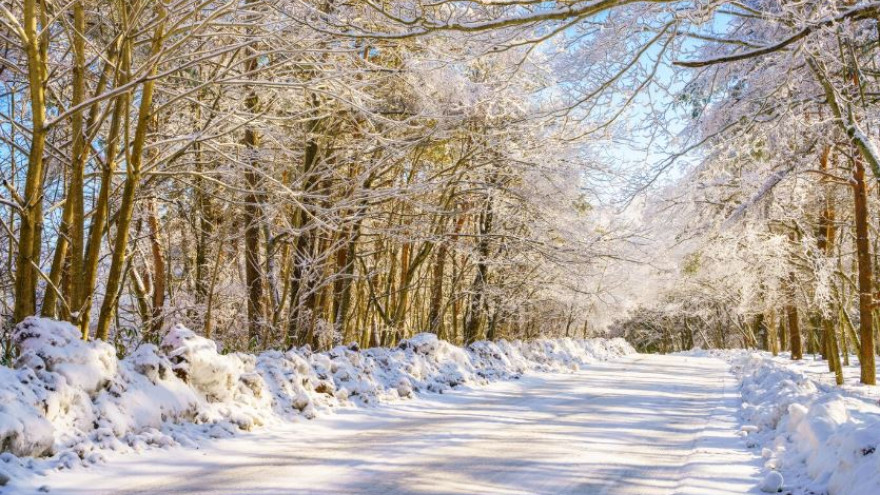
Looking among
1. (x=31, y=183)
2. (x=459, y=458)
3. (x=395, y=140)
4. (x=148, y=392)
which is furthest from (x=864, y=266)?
(x=31, y=183)

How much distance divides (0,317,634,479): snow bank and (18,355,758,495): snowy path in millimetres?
261

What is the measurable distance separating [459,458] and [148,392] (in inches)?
102

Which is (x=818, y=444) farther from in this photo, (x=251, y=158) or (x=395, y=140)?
(x=251, y=158)

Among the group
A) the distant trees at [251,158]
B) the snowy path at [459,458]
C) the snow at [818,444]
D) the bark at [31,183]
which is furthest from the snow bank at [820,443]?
the bark at [31,183]

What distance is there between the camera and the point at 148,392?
17.3 ft

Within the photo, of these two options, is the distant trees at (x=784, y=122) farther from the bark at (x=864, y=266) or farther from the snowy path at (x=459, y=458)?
the snowy path at (x=459, y=458)

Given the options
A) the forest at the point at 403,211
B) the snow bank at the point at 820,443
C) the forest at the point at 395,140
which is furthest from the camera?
the forest at the point at 395,140

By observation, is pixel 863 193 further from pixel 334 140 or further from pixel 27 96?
pixel 27 96

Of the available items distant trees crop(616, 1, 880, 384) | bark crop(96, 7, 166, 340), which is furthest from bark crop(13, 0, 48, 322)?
distant trees crop(616, 1, 880, 384)

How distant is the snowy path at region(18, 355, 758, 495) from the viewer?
4.02 meters

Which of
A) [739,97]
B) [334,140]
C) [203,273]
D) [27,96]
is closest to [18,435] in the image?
[27,96]

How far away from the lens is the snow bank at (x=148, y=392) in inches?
163

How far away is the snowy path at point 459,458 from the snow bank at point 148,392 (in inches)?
10.3

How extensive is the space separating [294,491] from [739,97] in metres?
8.26
